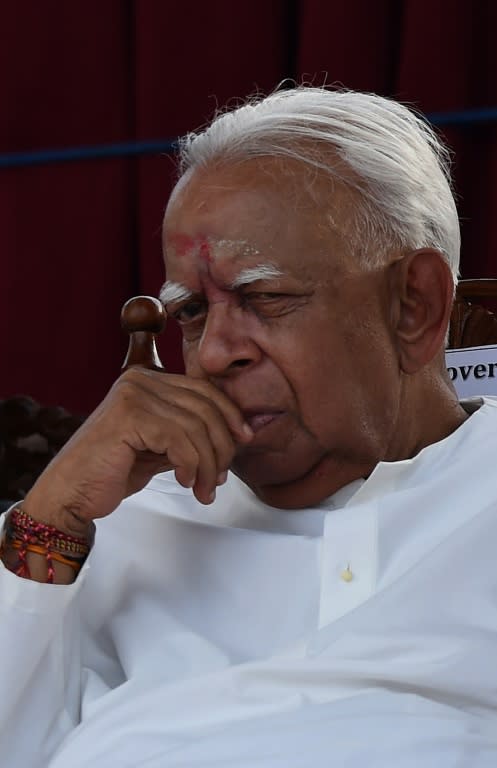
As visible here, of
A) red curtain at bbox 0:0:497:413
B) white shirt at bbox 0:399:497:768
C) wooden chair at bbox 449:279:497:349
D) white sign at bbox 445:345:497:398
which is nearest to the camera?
white shirt at bbox 0:399:497:768

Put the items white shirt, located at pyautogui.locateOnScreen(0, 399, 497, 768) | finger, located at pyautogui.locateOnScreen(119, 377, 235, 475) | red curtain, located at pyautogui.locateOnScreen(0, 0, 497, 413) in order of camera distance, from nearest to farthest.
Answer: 1. white shirt, located at pyautogui.locateOnScreen(0, 399, 497, 768)
2. finger, located at pyautogui.locateOnScreen(119, 377, 235, 475)
3. red curtain, located at pyautogui.locateOnScreen(0, 0, 497, 413)

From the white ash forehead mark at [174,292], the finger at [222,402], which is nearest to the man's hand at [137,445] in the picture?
the finger at [222,402]

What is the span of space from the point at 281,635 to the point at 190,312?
39cm

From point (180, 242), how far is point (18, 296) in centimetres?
158

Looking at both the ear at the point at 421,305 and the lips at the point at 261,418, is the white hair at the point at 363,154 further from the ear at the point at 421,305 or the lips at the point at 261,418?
the lips at the point at 261,418

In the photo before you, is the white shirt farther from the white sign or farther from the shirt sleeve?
the white sign

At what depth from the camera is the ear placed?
133cm

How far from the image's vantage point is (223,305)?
1.30 meters

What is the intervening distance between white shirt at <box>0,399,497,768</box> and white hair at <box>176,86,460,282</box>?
0.78ft

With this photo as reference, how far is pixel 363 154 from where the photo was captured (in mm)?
1323

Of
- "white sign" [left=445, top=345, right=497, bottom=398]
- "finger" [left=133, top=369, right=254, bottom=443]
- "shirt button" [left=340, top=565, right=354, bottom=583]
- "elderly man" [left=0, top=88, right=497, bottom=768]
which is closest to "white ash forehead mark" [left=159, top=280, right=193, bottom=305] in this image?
"elderly man" [left=0, top=88, right=497, bottom=768]

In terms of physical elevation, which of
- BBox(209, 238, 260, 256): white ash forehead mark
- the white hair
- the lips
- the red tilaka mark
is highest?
the white hair

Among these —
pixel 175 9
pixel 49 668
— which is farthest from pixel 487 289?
pixel 175 9

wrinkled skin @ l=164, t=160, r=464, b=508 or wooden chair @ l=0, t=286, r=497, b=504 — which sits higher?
wrinkled skin @ l=164, t=160, r=464, b=508
